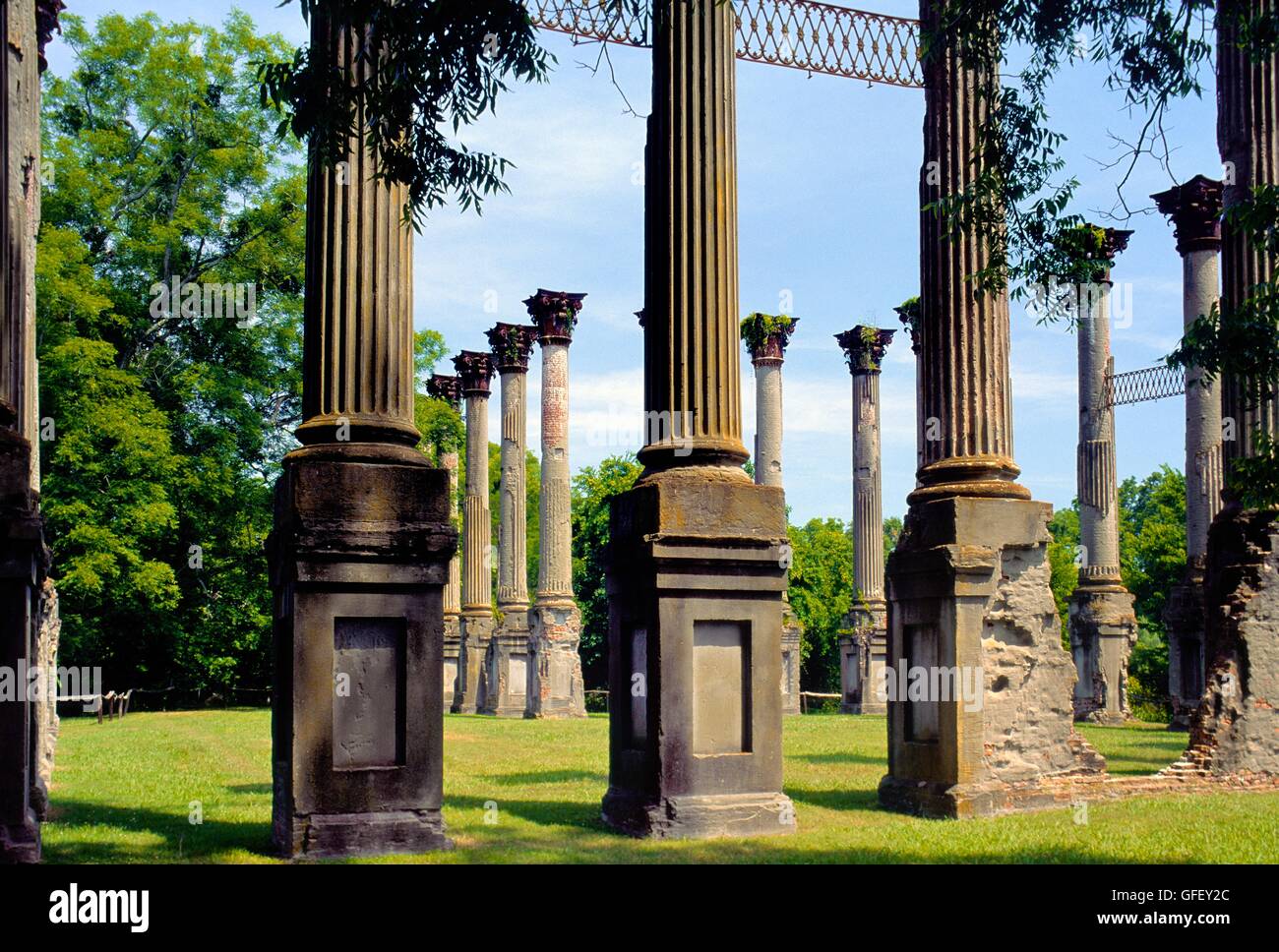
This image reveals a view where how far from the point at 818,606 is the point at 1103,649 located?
30.2 m

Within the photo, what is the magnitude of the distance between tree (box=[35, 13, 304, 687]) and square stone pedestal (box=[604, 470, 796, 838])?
81.4 feet

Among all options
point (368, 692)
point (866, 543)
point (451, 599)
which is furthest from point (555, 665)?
point (368, 692)

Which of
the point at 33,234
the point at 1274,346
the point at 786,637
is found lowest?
the point at 786,637

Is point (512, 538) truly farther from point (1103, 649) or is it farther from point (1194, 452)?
point (1194, 452)

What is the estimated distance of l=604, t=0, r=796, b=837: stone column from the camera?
1105 centimetres

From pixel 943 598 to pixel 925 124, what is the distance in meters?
5.03

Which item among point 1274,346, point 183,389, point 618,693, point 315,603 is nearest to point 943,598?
point 618,693

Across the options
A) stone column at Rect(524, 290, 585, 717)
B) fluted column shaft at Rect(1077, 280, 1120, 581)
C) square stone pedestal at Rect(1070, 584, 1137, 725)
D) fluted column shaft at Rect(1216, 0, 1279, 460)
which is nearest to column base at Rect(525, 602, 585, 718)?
stone column at Rect(524, 290, 585, 717)

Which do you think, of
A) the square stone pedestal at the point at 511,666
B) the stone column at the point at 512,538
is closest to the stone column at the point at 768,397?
the stone column at the point at 512,538

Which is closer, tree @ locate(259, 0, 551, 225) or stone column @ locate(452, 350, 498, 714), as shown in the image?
tree @ locate(259, 0, 551, 225)

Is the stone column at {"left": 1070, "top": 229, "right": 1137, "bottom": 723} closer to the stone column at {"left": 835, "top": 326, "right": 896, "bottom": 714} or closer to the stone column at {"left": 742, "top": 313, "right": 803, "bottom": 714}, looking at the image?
the stone column at {"left": 835, "top": 326, "right": 896, "bottom": 714}

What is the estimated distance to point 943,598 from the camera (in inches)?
527
